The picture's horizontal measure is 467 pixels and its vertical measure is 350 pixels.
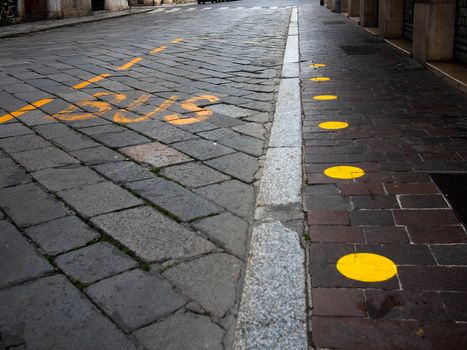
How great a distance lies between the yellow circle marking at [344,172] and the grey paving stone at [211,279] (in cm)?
121

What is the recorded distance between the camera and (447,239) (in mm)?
2545

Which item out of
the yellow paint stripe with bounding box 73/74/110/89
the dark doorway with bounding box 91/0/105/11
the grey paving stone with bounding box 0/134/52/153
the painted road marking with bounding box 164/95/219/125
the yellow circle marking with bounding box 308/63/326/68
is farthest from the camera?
the dark doorway with bounding box 91/0/105/11

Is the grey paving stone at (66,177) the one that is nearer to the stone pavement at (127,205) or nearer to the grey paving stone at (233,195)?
the stone pavement at (127,205)

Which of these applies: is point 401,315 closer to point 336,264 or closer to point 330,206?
point 336,264

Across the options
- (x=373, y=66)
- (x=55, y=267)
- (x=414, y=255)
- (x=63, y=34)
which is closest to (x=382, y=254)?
(x=414, y=255)

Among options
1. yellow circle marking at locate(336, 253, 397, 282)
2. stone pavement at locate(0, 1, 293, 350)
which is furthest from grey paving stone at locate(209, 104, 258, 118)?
yellow circle marking at locate(336, 253, 397, 282)

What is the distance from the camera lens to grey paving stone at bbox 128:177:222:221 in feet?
9.70

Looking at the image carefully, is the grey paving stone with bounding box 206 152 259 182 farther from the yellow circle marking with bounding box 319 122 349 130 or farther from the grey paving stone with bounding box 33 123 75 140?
the grey paving stone with bounding box 33 123 75 140

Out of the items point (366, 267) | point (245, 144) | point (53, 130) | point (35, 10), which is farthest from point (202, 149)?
point (35, 10)

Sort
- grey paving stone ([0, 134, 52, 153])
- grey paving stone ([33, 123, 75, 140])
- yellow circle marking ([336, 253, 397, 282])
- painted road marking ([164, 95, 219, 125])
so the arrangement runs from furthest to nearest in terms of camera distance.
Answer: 1. painted road marking ([164, 95, 219, 125])
2. grey paving stone ([33, 123, 75, 140])
3. grey paving stone ([0, 134, 52, 153])
4. yellow circle marking ([336, 253, 397, 282])

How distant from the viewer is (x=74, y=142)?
4.28m

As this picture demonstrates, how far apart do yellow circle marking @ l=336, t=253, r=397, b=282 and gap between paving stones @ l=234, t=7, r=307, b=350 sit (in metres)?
0.19

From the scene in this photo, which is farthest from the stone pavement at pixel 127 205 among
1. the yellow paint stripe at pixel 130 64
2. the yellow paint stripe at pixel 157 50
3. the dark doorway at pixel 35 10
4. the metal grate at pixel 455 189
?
the dark doorway at pixel 35 10

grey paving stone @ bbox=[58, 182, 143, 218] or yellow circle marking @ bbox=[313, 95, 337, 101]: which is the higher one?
yellow circle marking @ bbox=[313, 95, 337, 101]
